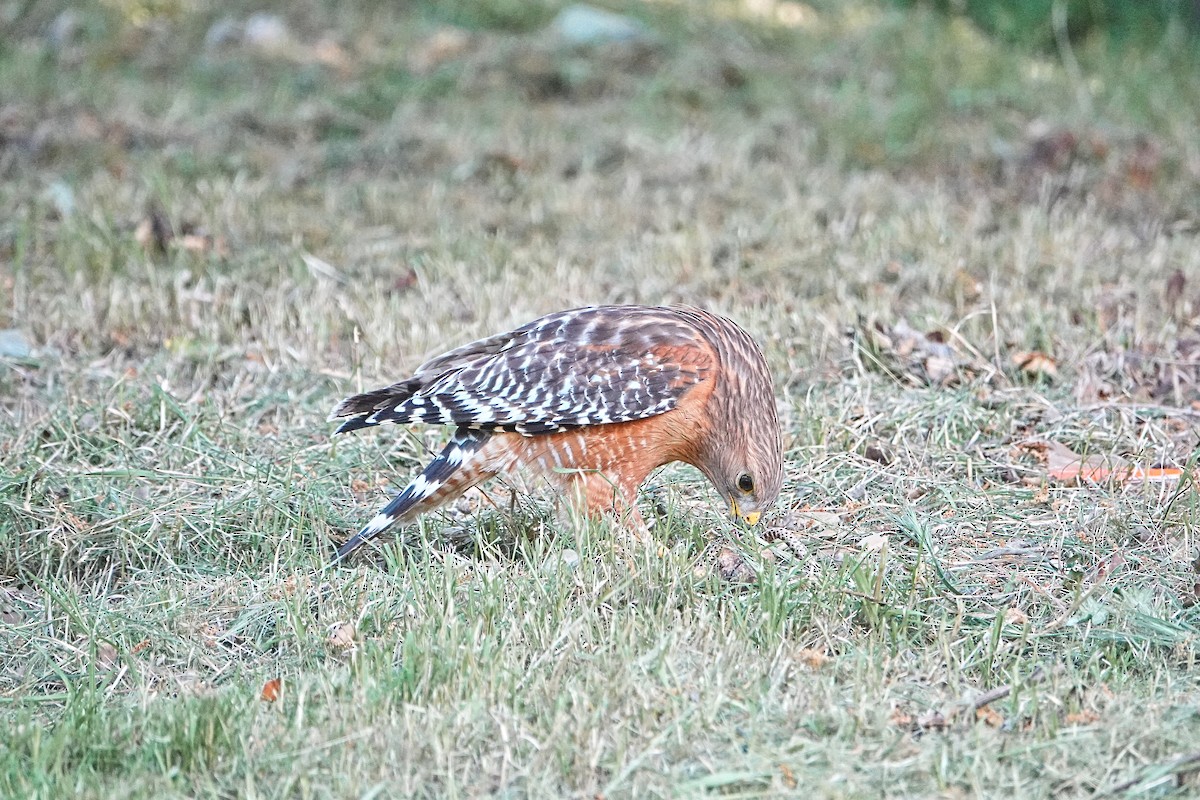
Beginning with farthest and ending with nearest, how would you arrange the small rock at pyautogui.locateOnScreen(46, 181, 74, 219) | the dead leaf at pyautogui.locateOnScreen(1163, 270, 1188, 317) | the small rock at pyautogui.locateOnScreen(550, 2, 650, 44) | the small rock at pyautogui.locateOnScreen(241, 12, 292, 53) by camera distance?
the small rock at pyautogui.locateOnScreen(550, 2, 650, 44), the small rock at pyautogui.locateOnScreen(241, 12, 292, 53), the small rock at pyautogui.locateOnScreen(46, 181, 74, 219), the dead leaf at pyautogui.locateOnScreen(1163, 270, 1188, 317)

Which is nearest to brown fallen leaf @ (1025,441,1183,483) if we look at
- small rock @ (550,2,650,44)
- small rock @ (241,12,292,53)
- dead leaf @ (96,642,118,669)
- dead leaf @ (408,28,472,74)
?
dead leaf @ (96,642,118,669)

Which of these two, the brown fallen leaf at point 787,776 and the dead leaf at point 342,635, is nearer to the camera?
the brown fallen leaf at point 787,776

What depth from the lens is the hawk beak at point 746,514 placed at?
4.84 m

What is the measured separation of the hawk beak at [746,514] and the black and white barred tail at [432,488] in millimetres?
789

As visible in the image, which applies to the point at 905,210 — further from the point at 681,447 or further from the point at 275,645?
the point at 275,645

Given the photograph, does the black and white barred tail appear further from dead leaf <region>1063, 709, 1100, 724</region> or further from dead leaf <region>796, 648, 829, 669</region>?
dead leaf <region>1063, 709, 1100, 724</region>

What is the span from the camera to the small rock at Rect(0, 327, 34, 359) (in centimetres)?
638

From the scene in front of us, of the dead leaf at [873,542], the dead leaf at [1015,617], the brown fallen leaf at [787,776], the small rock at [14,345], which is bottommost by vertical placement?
the small rock at [14,345]

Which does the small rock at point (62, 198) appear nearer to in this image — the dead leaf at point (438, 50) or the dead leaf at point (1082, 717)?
the dead leaf at point (438, 50)

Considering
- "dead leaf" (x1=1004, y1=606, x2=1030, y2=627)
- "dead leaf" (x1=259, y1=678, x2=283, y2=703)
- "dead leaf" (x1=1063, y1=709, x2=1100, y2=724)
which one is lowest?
"dead leaf" (x1=259, y1=678, x2=283, y2=703)

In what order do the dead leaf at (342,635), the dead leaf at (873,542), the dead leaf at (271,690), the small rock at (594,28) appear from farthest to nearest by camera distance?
the small rock at (594,28) → the dead leaf at (873,542) → the dead leaf at (342,635) → the dead leaf at (271,690)

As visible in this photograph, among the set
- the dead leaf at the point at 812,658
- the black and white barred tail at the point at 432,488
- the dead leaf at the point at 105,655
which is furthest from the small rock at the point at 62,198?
the dead leaf at the point at 812,658

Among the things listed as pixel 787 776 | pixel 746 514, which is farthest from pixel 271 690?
pixel 746 514

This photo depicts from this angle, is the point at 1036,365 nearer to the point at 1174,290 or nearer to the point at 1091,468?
the point at 1091,468
